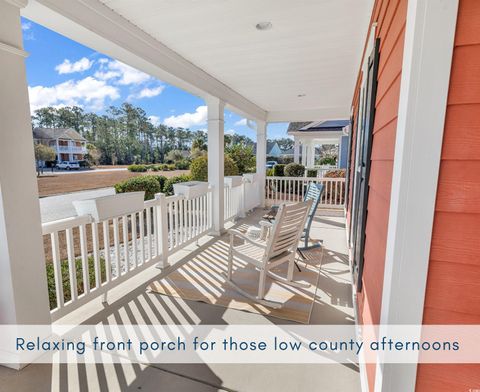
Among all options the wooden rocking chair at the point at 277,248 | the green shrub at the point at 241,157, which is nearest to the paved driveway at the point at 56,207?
the wooden rocking chair at the point at 277,248

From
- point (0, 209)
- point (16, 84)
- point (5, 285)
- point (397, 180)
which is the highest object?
point (16, 84)

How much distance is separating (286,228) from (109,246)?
1766mm

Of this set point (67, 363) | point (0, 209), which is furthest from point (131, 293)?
point (0, 209)

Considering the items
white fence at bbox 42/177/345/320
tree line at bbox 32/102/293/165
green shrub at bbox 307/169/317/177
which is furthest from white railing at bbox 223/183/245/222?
green shrub at bbox 307/169/317/177

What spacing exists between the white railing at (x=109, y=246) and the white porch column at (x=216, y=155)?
0.51ft

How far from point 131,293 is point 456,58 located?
9.99 feet

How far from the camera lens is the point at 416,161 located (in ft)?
3.17

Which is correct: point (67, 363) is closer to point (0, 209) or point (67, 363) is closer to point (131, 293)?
point (131, 293)

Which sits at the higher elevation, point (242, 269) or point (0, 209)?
point (0, 209)

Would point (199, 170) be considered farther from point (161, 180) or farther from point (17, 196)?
point (17, 196)

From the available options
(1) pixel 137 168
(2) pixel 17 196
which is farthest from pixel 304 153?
(2) pixel 17 196

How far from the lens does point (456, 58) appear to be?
90cm

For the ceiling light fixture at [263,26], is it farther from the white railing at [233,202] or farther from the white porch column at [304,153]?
the white porch column at [304,153]

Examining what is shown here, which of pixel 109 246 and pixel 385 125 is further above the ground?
pixel 385 125
